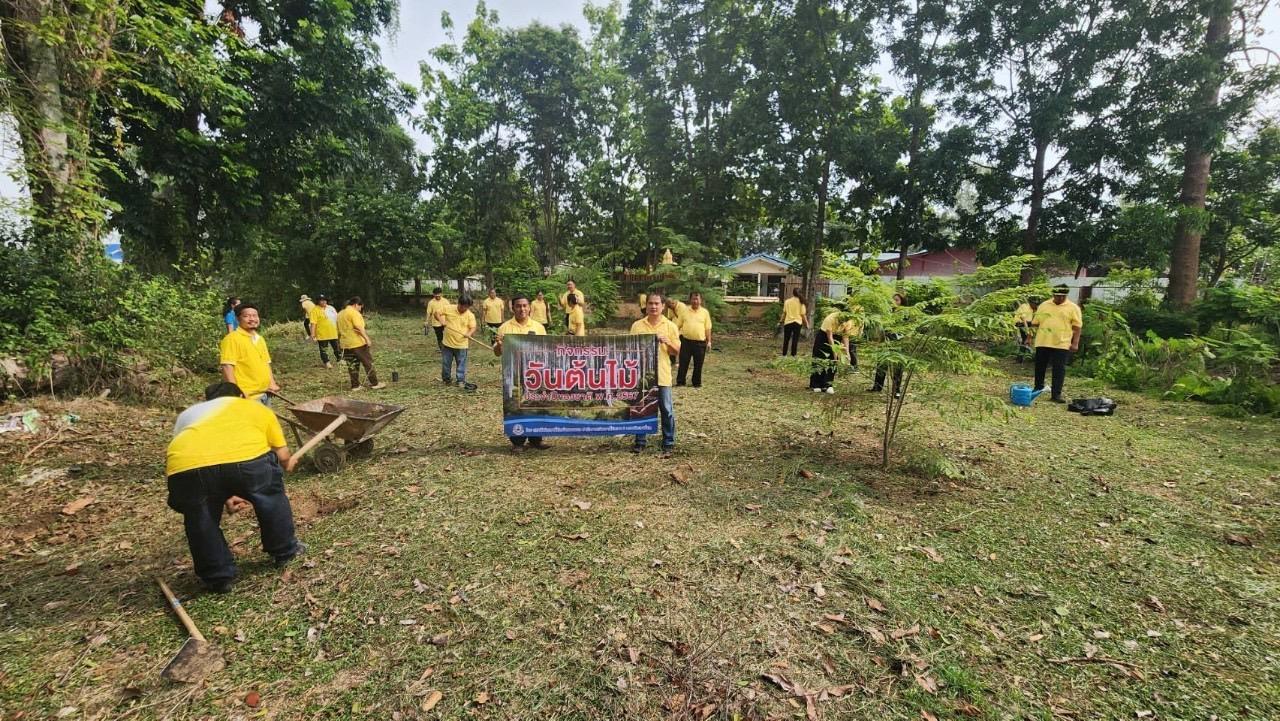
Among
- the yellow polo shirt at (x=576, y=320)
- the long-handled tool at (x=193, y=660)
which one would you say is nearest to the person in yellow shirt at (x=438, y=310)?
the yellow polo shirt at (x=576, y=320)

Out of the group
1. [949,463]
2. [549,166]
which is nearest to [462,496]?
[949,463]

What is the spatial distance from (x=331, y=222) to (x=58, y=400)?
19.8 m

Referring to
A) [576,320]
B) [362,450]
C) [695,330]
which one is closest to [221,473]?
[362,450]

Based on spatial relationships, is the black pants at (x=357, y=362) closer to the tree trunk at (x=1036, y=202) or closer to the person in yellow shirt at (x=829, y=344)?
the person in yellow shirt at (x=829, y=344)

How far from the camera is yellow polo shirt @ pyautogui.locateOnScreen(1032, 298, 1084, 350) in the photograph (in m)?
8.30

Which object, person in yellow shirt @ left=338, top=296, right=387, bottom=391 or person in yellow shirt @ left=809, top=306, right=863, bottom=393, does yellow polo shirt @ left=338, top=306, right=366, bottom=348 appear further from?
person in yellow shirt @ left=809, top=306, right=863, bottom=393

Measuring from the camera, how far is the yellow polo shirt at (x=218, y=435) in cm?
326

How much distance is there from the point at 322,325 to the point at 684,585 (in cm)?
1130

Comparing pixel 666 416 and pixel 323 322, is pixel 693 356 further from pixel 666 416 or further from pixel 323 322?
pixel 323 322

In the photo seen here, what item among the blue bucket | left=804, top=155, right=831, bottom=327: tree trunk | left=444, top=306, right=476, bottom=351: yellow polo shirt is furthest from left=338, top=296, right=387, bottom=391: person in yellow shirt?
left=804, top=155, right=831, bottom=327: tree trunk

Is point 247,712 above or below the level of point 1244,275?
below

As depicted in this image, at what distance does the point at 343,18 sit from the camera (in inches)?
540

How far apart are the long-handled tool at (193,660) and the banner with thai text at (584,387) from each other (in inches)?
131

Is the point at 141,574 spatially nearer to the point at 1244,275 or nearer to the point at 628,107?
the point at 628,107
